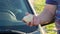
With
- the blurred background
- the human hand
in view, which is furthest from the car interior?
the blurred background

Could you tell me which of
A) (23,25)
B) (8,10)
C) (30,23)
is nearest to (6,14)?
(8,10)

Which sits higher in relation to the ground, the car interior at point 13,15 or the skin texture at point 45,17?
the car interior at point 13,15

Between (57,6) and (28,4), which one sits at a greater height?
(28,4)

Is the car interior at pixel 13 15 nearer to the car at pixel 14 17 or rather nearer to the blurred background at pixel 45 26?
the car at pixel 14 17

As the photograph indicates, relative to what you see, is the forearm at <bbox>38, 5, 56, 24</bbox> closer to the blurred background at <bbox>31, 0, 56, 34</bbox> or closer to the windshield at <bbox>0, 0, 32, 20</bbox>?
the windshield at <bbox>0, 0, 32, 20</bbox>

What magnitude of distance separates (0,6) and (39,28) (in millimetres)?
632

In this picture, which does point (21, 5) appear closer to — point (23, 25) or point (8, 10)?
point (8, 10)

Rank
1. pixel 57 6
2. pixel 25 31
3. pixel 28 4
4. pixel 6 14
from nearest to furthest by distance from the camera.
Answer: pixel 57 6 → pixel 25 31 → pixel 6 14 → pixel 28 4

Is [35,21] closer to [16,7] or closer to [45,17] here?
[45,17]

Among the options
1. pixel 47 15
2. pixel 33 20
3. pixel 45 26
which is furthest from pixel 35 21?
pixel 45 26

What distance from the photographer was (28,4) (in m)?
3.89

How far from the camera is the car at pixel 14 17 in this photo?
3381 mm

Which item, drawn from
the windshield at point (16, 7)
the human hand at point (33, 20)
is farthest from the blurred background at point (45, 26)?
the human hand at point (33, 20)

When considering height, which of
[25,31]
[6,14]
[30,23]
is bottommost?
[30,23]
